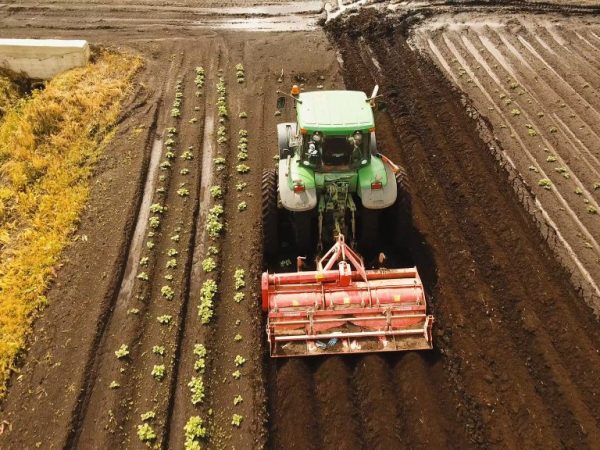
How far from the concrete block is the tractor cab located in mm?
9740

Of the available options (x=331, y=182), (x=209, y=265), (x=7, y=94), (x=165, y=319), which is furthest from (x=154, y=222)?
(x=7, y=94)

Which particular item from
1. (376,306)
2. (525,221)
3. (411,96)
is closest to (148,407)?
(376,306)

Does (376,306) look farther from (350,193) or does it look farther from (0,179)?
(0,179)

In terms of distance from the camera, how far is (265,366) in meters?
7.64

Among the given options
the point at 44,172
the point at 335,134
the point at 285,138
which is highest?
the point at 335,134

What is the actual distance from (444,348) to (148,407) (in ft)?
14.8

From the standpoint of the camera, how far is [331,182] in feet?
27.4

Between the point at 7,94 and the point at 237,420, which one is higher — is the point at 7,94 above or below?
above

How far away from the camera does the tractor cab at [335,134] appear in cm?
792

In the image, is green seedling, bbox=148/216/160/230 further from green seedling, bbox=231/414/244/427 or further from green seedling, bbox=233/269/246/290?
green seedling, bbox=231/414/244/427

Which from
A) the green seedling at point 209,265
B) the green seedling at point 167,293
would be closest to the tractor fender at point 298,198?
the green seedling at point 209,265

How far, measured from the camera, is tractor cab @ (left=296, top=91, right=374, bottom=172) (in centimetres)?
792

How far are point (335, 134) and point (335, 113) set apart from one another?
452mm

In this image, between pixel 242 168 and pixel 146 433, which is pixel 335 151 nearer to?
pixel 242 168
